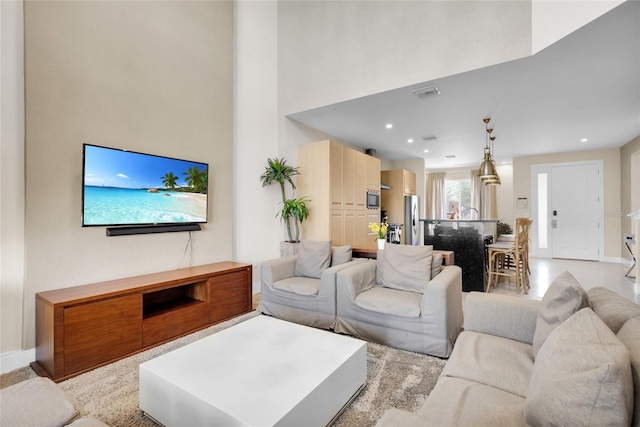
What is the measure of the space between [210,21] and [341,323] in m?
3.86

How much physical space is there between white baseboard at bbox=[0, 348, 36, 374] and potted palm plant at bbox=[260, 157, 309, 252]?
2.92 metres

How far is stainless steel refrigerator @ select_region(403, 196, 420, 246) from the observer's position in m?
7.29

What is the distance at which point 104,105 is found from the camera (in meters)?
2.76

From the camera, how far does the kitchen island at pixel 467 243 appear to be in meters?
4.27

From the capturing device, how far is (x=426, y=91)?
3586 millimetres

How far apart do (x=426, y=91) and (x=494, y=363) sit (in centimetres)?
308

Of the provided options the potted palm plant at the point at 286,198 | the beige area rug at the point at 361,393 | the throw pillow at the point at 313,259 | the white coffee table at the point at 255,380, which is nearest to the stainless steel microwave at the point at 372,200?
the potted palm plant at the point at 286,198

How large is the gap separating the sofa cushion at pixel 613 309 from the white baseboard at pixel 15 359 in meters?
3.69

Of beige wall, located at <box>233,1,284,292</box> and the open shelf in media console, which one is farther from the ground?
beige wall, located at <box>233,1,284,292</box>

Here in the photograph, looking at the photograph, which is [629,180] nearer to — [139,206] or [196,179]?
[196,179]

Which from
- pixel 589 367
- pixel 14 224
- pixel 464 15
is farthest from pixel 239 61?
pixel 589 367

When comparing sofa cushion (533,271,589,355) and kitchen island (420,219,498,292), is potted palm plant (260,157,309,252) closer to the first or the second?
kitchen island (420,219,498,292)

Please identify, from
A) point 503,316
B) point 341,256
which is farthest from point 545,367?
point 341,256

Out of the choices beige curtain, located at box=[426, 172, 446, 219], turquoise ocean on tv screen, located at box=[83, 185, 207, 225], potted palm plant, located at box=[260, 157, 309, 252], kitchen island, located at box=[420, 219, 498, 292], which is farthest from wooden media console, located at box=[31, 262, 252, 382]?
beige curtain, located at box=[426, 172, 446, 219]
